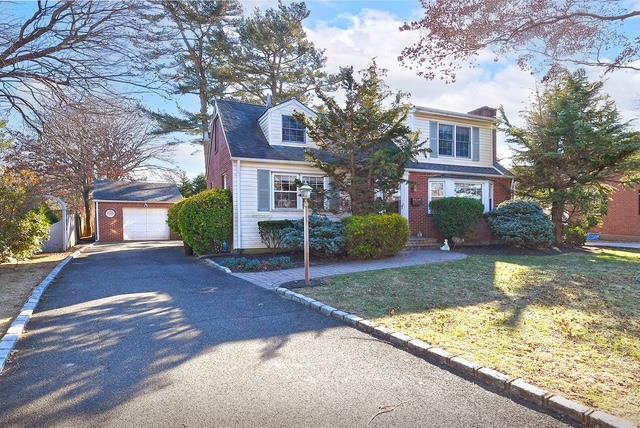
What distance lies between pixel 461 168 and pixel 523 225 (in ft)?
12.6

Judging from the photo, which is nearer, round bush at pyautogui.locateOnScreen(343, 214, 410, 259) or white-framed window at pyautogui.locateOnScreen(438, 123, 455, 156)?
round bush at pyautogui.locateOnScreen(343, 214, 410, 259)

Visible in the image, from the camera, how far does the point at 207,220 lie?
1283cm

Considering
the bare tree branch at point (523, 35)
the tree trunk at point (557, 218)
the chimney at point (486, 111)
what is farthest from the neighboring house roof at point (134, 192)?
the bare tree branch at point (523, 35)

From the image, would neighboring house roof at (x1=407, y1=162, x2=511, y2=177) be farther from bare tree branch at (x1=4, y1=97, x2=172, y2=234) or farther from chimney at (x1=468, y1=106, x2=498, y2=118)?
bare tree branch at (x1=4, y1=97, x2=172, y2=234)

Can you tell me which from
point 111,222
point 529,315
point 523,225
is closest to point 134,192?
point 111,222

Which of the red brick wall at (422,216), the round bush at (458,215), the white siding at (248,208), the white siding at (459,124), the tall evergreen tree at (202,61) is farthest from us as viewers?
the tall evergreen tree at (202,61)

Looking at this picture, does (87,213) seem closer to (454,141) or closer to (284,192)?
(284,192)

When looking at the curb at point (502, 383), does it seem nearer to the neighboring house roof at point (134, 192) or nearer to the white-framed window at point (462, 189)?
the white-framed window at point (462, 189)

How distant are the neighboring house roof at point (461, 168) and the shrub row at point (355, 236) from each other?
4.33 metres

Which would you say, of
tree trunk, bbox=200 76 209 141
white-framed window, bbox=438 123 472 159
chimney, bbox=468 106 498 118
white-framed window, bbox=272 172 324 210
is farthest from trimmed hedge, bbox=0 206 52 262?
chimney, bbox=468 106 498 118

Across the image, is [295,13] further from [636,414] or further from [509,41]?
[636,414]

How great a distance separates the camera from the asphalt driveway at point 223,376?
2.98m

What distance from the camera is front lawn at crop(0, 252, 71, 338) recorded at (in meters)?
5.94

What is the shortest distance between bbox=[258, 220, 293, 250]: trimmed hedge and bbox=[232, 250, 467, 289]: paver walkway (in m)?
2.69
